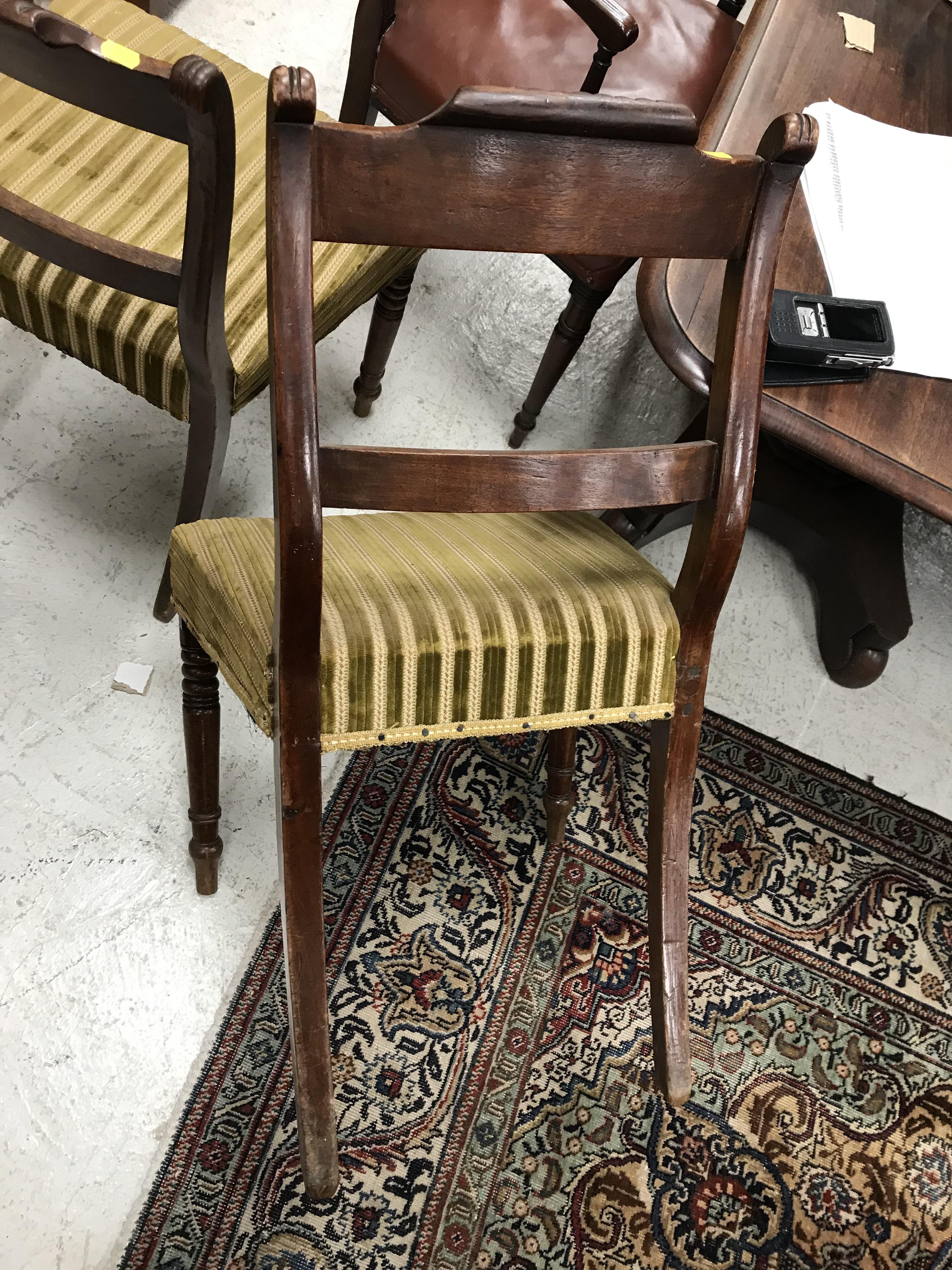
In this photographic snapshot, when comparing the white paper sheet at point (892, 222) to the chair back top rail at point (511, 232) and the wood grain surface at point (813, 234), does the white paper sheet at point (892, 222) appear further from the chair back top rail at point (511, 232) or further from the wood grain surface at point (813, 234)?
the chair back top rail at point (511, 232)

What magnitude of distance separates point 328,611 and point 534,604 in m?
0.19

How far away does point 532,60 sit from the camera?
1513 millimetres

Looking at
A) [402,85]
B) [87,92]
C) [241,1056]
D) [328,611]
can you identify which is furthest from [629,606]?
[402,85]

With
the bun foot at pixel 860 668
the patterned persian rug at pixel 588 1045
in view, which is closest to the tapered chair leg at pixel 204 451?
the patterned persian rug at pixel 588 1045

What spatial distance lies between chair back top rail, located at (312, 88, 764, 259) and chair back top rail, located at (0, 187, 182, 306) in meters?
0.39

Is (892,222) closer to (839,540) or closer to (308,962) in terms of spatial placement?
(839,540)

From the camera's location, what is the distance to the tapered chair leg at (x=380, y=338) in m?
1.61

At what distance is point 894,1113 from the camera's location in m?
1.38

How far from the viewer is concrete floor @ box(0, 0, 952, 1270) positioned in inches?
49.7

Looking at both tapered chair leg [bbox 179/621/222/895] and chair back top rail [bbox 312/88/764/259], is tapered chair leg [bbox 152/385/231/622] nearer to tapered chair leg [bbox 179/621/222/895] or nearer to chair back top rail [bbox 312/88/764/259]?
tapered chair leg [bbox 179/621/222/895]

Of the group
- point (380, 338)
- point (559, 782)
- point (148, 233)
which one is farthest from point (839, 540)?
point (148, 233)

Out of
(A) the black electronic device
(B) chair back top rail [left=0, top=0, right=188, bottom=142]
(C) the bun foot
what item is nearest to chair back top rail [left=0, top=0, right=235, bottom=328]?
(B) chair back top rail [left=0, top=0, right=188, bottom=142]

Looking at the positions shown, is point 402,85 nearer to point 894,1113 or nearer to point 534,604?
point 534,604

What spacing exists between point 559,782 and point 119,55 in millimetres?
999
